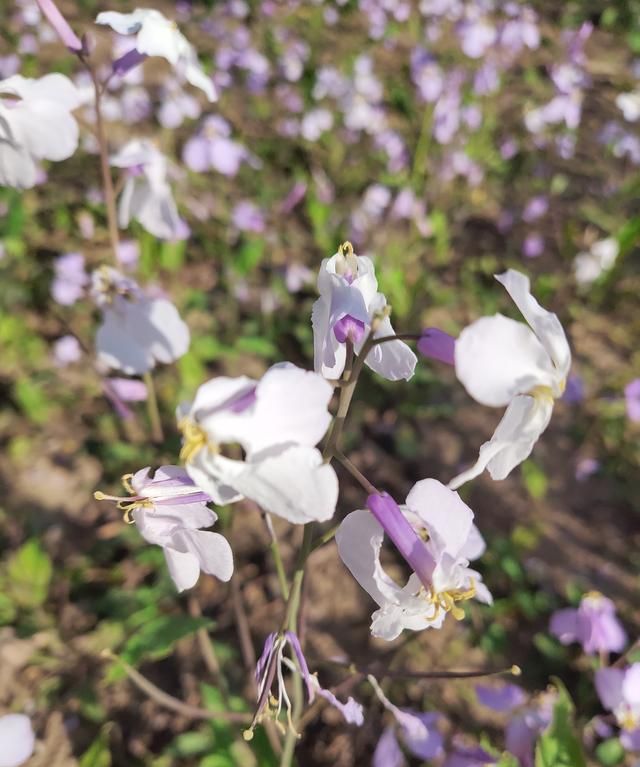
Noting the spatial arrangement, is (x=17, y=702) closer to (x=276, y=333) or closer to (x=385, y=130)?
(x=276, y=333)

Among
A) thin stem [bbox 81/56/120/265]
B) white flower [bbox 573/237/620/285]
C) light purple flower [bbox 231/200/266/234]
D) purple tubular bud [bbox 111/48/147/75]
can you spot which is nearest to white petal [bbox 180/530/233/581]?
thin stem [bbox 81/56/120/265]

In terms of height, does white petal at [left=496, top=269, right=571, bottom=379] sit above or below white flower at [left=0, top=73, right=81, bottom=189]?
above

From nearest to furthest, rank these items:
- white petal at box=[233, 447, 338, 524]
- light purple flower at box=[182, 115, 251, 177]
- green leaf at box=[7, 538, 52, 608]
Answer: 1. white petal at box=[233, 447, 338, 524]
2. green leaf at box=[7, 538, 52, 608]
3. light purple flower at box=[182, 115, 251, 177]

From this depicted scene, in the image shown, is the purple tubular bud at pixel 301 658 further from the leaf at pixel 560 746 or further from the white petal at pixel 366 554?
the leaf at pixel 560 746

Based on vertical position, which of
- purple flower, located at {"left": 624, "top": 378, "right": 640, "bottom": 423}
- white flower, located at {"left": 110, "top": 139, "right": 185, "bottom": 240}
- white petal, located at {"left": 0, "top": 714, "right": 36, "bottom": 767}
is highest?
white flower, located at {"left": 110, "top": 139, "right": 185, "bottom": 240}

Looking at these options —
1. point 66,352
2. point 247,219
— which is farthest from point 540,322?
point 247,219

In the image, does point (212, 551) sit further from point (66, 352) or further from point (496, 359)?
point (66, 352)

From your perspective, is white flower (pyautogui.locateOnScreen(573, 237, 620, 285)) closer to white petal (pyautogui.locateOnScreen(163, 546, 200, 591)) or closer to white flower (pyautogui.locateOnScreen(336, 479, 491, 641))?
white flower (pyautogui.locateOnScreen(336, 479, 491, 641))
